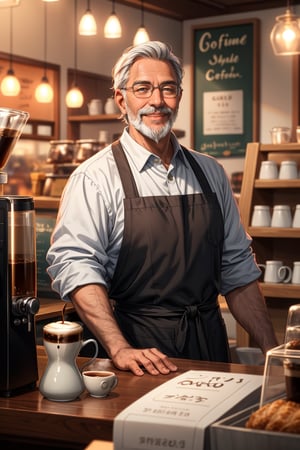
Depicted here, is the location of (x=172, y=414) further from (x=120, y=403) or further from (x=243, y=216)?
(x=243, y=216)

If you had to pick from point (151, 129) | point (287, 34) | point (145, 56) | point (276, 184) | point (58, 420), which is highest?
point (287, 34)

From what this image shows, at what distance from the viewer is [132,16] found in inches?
345

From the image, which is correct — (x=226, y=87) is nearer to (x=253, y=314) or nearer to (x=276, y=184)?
(x=276, y=184)

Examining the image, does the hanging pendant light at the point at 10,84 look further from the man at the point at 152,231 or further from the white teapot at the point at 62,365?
the white teapot at the point at 62,365

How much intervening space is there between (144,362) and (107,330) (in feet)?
1.05

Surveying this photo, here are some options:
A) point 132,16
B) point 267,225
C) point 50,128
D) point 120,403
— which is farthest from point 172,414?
point 132,16

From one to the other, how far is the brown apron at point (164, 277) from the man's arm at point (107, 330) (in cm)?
20

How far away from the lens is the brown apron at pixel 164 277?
2627 millimetres

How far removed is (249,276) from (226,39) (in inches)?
258

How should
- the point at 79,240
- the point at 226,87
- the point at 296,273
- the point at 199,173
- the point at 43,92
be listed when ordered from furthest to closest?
the point at 226,87, the point at 43,92, the point at 296,273, the point at 199,173, the point at 79,240

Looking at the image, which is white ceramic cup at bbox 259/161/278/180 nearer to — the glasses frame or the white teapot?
the glasses frame

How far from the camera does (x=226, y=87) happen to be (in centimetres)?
908

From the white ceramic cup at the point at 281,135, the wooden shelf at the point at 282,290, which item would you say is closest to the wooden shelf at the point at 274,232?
the wooden shelf at the point at 282,290

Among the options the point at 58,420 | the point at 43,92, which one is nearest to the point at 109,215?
the point at 58,420
